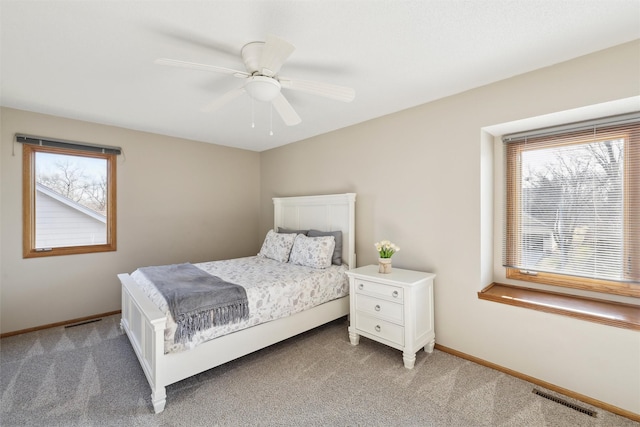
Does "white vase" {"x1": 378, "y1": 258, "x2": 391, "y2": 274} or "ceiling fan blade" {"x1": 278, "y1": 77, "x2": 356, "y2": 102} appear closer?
"ceiling fan blade" {"x1": 278, "y1": 77, "x2": 356, "y2": 102}

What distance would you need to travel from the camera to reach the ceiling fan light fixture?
190 cm

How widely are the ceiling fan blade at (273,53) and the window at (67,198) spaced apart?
9.34ft

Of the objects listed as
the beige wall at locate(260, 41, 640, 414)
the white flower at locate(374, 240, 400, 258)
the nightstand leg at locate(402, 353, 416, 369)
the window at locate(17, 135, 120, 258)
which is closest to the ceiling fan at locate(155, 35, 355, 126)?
the beige wall at locate(260, 41, 640, 414)

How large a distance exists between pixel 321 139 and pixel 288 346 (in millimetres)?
2617

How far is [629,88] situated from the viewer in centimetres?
185

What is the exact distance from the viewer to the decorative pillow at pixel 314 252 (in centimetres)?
327

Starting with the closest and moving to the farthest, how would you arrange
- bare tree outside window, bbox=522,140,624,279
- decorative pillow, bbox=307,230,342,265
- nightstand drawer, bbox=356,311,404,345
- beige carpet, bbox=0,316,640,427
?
beige carpet, bbox=0,316,640,427, bare tree outside window, bbox=522,140,624,279, nightstand drawer, bbox=356,311,404,345, decorative pillow, bbox=307,230,342,265

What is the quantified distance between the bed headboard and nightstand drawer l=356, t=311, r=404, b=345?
73cm

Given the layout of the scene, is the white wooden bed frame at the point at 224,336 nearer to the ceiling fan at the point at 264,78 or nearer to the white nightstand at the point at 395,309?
the white nightstand at the point at 395,309

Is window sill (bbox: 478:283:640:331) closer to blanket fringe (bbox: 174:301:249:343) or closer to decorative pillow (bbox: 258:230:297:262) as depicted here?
blanket fringe (bbox: 174:301:249:343)

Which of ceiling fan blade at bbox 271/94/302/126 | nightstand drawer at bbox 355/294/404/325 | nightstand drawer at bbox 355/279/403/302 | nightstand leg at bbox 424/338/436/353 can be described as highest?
ceiling fan blade at bbox 271/94/302/126

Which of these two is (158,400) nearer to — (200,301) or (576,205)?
(200,301)

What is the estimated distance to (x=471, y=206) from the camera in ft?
8.38

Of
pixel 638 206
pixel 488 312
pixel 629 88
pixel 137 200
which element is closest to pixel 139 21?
pixel 137 200
